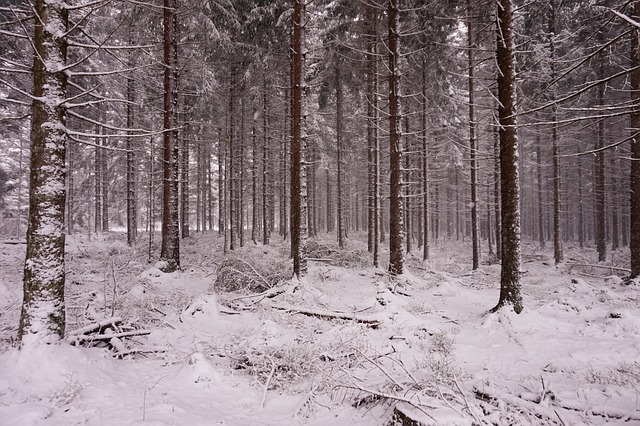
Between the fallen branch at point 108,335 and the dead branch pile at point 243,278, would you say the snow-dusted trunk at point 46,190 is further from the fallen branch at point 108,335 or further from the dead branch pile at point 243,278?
the dead branch pile at point 243,278

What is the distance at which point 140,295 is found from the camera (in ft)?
25.9

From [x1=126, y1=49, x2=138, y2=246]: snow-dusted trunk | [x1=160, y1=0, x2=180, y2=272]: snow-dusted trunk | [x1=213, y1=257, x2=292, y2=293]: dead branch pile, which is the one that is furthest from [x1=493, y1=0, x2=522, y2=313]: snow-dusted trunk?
[x1=126, y1=49, x2=138, y2=246]: snow-dusted trunk

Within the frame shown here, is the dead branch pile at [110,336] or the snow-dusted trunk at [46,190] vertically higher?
the snow-dusted trunk at [46,190]

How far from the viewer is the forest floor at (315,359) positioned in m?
3.39

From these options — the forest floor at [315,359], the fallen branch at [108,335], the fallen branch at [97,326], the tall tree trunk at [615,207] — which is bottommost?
the forest floor at [315,359]

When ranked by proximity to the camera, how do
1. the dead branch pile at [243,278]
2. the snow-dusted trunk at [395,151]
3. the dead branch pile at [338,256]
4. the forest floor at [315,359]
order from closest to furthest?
the forest floor at [315,359] < the dead branch pile at [243,278] < the snow-dusted trunk at [395,151] < the dead branch pile at [338,256]

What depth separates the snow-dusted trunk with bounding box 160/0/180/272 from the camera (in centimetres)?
1171

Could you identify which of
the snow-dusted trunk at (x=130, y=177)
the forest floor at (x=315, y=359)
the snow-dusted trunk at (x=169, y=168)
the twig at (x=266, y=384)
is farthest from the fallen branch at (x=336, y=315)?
the snow-dusted trunk at (x=130, y=177)

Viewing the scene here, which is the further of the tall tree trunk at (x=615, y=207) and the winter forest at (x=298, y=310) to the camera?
the tall tree trunk at (x=615, y=207)

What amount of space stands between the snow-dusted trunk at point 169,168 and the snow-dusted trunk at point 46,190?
7551mm

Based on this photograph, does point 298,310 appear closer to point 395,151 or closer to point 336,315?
point 336,315

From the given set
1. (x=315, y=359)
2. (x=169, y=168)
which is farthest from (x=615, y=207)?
(x=169, y=168)

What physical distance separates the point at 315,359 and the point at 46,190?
452cm

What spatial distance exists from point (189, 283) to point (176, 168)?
4681mm
